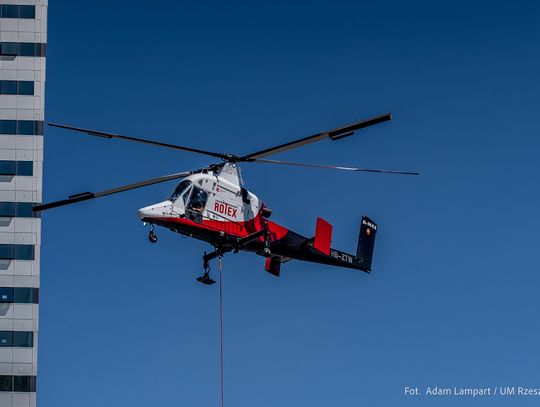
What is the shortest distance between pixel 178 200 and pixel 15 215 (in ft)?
121

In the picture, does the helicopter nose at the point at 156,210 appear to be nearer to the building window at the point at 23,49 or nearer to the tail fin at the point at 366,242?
the tail fin at the point at 366,242

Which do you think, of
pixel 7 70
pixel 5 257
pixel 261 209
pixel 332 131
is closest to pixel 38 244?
pixel 5 257

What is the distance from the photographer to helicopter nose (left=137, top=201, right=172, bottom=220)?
53.7 m

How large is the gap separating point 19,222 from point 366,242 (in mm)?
32819

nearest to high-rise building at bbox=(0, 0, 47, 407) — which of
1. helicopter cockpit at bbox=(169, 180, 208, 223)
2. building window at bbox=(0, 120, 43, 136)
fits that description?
building window at bbox=(0, 120, 43, 136)

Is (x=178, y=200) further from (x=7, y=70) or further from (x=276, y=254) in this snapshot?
(x=7, y=70)

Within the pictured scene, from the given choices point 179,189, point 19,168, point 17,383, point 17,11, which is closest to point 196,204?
point 179,189

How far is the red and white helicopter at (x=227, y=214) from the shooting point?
53875 millimetres

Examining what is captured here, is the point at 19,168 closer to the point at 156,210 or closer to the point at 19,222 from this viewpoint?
the point at 19,222

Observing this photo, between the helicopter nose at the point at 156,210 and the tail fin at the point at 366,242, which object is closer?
the helicopter nose at the point at 156,210

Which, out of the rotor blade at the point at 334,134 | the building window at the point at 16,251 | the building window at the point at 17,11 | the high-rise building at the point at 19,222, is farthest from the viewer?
the building window at the point at 17,11

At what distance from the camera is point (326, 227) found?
5906cm

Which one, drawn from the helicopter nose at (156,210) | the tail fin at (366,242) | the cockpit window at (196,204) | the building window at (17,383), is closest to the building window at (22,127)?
the building window at (17,383)

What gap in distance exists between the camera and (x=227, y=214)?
56.7m
